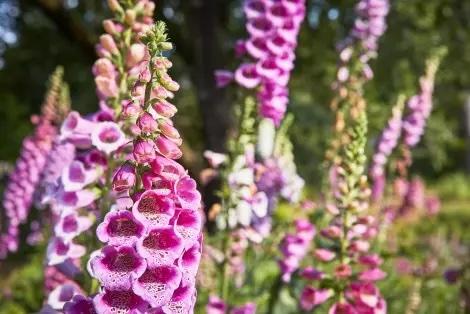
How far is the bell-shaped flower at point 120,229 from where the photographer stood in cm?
171

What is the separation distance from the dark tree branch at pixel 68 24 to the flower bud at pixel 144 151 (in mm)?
7448

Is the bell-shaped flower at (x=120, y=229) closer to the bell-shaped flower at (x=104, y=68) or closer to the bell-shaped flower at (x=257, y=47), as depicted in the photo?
the bell-shaped flower at (x=104, y=68)

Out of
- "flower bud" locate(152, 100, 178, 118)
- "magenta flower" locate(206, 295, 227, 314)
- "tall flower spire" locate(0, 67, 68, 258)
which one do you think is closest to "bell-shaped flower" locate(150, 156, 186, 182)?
"flower bud" locate(152, 100, 178, 118)

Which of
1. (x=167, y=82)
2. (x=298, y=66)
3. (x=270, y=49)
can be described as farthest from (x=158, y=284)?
(x=298, y=66)

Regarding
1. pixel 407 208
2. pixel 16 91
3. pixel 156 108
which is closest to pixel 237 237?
pixel 156 108

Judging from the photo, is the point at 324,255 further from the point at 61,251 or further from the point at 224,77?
the point at 224,77

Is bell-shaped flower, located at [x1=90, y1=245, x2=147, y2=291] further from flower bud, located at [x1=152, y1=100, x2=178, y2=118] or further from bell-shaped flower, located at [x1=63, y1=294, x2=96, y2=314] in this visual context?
flower bud, located at [x1=152, y1=100, x2=178, y2=118]

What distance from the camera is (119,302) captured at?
5.70 feet

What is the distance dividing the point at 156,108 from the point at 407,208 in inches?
224

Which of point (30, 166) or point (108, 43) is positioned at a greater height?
point (108, 43)

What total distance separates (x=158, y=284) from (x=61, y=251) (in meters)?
1.12

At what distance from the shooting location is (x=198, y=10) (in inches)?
355

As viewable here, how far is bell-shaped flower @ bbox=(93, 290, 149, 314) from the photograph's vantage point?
5.63 ft

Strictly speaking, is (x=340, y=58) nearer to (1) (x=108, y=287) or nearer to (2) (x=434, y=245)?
(1) (x=108, y=287)
